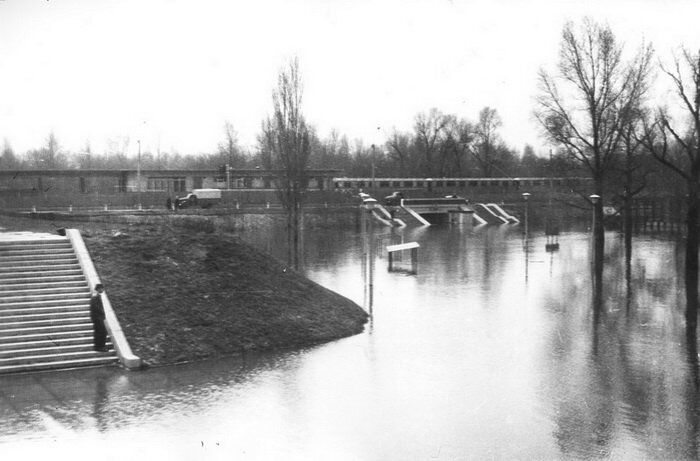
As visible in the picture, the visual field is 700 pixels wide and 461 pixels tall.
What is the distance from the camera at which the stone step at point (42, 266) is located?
16.2 meters

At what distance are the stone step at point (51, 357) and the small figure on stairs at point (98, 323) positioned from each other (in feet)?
0.42

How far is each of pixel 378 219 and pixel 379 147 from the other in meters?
64.6

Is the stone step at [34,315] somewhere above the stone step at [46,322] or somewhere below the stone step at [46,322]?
above

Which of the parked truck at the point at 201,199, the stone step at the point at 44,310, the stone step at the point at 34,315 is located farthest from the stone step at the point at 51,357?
the parked truck at the point at 201,199

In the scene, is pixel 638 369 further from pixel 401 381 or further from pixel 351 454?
pixel 351 454

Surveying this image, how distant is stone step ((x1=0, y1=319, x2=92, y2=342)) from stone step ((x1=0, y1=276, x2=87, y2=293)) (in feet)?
5.26

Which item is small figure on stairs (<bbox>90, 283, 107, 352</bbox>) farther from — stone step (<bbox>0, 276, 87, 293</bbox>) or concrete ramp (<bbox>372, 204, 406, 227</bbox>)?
concrete ramp (<bbox>372, 204, 406, 227</bbox>)

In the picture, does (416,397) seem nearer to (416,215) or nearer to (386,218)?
(386,218)

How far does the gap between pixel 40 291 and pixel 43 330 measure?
1.54m

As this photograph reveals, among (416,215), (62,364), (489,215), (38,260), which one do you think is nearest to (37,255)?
(38,260)

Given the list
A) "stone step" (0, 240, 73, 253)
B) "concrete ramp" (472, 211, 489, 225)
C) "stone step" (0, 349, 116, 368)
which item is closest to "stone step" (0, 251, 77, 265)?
"stone step" (0, 240, 73, 253)

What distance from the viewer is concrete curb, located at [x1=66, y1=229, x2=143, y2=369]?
1345 centimetres

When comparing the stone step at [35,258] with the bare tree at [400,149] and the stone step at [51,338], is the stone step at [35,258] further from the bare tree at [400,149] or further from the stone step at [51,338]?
the bare tree at [400,149]

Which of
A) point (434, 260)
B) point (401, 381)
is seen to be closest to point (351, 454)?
point (401, 381)
